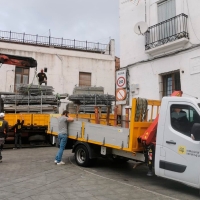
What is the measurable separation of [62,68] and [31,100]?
18.2 ft

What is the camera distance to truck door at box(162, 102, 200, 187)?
491 cm

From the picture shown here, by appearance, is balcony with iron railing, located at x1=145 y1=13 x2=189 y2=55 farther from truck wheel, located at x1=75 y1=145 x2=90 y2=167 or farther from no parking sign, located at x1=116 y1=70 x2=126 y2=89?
truck wheel, located at x1=75 y1=145 x2=90 y2=167

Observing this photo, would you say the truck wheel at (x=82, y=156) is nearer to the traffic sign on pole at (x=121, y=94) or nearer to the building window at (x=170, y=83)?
the building window at (x=170, y=83)

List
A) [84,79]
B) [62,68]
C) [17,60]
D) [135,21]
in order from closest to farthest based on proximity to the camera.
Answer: [17,60] < [135,21] < [62,68] < [84,79]

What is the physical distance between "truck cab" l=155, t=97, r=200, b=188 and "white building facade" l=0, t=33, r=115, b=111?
14.1 m

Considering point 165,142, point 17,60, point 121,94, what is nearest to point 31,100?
point 17,60

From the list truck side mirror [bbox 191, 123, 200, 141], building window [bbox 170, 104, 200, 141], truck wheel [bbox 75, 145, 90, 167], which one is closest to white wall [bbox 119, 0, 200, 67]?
building window [bbox 170, 104, 200, 141]

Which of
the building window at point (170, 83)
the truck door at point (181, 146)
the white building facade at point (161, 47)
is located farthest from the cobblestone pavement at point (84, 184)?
the white building facade at point (161, 47)

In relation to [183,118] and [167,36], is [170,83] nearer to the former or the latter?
[167,36]

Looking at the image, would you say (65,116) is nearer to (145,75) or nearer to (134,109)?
(134,109)

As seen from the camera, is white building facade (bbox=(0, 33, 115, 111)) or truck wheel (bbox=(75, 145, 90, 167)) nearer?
truck wheel (bbox=(75, 145, 90, 167))

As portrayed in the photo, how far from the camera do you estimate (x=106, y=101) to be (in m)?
14.7

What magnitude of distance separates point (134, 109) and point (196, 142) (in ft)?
5.23

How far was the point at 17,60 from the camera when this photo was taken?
10227 millimetres
